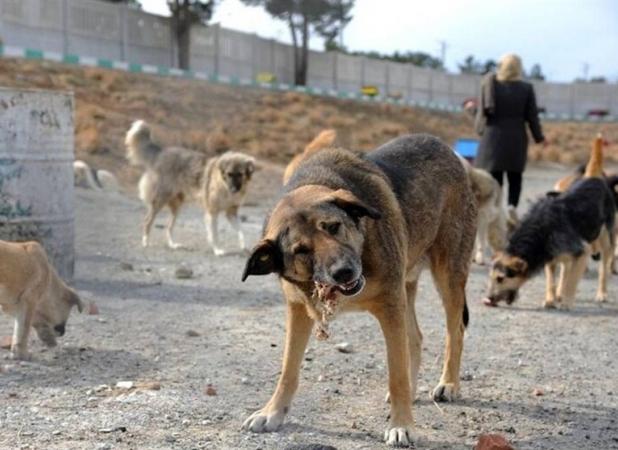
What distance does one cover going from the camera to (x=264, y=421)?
491 centimetres

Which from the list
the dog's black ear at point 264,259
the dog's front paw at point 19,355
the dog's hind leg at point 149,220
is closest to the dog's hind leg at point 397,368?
the dog's black ear at point 264,259

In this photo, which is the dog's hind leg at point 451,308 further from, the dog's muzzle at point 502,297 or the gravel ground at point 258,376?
the dog's muzzle at point 502,297

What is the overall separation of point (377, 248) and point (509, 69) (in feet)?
24.0

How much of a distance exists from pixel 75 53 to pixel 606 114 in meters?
42.3

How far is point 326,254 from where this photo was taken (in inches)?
168

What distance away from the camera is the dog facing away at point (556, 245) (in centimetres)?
930

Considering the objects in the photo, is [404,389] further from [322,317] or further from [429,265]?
[429,265]

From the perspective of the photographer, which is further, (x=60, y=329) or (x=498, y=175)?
(x=498, y=175)

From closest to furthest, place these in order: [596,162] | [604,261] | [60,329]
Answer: [60,329], [604,261], [596,162]

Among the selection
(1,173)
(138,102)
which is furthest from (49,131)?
(138,102)

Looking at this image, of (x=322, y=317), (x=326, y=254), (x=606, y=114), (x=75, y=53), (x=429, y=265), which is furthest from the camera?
(x=606, y=114)

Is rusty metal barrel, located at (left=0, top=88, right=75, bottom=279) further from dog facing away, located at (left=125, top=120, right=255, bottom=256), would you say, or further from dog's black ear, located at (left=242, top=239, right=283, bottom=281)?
dog's black ear, located at (left=242, top=239, right=283, bottom=281)

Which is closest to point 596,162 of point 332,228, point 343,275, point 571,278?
point 571,278

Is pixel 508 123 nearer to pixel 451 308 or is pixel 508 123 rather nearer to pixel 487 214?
pixel 487 214
